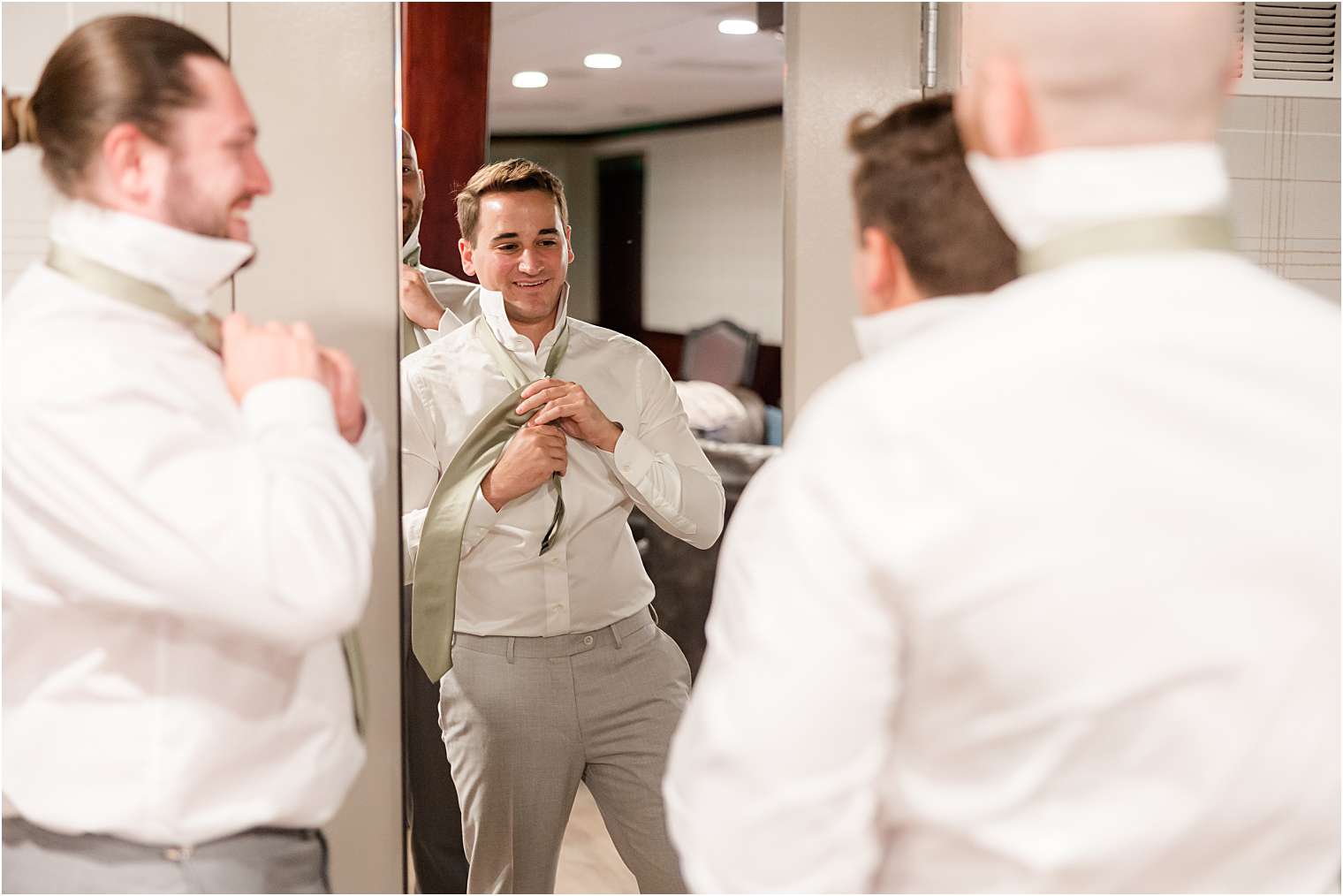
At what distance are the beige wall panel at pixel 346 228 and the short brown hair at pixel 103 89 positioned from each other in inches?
4.4

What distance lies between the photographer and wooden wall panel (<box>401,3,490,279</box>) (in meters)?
1.57

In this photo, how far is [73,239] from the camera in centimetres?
137

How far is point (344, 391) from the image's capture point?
145 cm

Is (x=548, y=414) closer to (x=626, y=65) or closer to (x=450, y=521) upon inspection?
(x=450, y=521)

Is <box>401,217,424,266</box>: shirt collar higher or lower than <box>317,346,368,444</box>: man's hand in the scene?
higher

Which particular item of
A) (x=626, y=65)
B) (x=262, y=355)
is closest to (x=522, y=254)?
(x=626, y=65)

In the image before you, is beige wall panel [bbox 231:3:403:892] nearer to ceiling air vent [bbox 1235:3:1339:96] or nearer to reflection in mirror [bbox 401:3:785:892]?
reflection in mirror [bbox 401:3:785:892]

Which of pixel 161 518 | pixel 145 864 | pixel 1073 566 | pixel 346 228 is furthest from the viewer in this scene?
pixel 346 228

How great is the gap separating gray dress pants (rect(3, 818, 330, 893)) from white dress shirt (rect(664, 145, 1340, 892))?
1.78 feet

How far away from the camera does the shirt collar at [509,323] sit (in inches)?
64.7

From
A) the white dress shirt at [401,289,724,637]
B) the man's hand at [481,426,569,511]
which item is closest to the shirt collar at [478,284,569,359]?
the white dress shirt at [401,289,724,637]

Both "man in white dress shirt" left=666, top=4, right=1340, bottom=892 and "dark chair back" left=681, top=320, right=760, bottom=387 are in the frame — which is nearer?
"man in white dress shirt" left=666, top=4, right=1340, bottom=892

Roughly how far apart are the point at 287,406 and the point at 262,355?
95 millimetres

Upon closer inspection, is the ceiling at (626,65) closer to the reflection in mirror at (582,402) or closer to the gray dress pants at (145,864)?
the reflection in mirror at (582,402)
